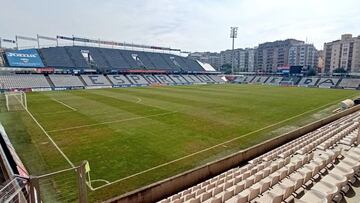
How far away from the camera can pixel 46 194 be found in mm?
10070

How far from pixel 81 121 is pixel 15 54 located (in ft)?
173

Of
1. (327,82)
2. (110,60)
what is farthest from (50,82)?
(327,82)

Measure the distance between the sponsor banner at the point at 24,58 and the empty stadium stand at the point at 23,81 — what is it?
4.09 m

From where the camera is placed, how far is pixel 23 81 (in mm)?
56531

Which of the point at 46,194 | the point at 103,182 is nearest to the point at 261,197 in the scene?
the point at 103,182

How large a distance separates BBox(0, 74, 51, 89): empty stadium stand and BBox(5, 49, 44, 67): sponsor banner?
4.09m

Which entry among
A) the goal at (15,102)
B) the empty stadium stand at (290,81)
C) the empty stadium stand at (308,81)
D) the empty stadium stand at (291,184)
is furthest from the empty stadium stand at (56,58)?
the empty stadium stand at (308,81)

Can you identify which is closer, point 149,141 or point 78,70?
point 149,141

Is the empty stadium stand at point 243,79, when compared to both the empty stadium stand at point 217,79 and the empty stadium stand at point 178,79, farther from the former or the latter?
the empty stadium stand at point 178,79

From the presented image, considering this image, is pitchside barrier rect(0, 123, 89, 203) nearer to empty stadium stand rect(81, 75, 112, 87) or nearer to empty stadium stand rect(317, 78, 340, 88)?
empty stadium stand rect(81, 75, 112, 87)

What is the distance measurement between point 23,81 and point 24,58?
363 inches

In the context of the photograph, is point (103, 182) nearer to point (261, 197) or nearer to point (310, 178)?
point (261, 197)

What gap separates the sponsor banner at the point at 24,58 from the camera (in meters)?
60.0

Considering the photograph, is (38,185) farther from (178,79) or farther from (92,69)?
(178,79)
